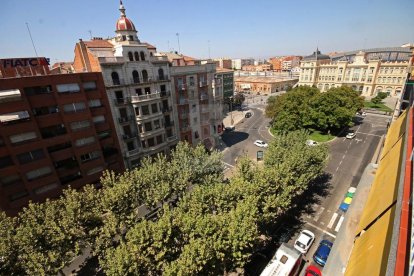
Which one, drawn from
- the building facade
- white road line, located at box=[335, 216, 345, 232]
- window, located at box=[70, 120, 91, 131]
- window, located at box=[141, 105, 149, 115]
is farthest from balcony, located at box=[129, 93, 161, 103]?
the building facade

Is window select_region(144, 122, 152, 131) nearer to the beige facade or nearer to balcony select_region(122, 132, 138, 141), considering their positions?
balcony select_region(122, 132, 138, 141)

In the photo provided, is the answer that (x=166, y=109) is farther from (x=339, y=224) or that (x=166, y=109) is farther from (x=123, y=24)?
(x=339, y=224)

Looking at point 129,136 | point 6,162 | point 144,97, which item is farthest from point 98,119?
point 6,162

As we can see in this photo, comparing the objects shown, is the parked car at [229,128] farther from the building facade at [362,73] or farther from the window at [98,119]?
the building facade at [362,73]

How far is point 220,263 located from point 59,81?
32.9 metres

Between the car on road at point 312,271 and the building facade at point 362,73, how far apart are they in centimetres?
10780

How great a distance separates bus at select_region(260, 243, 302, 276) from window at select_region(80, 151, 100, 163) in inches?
1247

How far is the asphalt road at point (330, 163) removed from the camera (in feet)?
102

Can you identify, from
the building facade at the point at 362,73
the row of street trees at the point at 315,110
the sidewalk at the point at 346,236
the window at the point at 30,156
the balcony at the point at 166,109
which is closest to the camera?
the sidewalk at the point at 346,236

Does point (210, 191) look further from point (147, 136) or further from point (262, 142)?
point (262, 142)

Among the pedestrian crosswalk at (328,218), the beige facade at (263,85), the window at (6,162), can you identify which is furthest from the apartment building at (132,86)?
the beige facade at (263,85)

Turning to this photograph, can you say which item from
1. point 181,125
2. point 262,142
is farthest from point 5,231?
point 262,142

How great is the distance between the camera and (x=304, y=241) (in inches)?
1080

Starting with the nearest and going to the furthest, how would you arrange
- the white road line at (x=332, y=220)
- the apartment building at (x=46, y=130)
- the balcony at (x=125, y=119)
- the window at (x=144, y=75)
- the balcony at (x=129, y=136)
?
the apartment building at (x=46, y=130)
the white road line at (x=332, y=220)
the balcony at (x=125, y=119)
the balcony at (x=129, y=136)
the window at (x=144, y=75)
